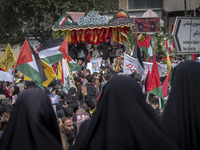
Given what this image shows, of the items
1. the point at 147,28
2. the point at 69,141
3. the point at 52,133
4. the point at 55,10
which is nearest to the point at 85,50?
the point at 147,28

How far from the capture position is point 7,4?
24609 mm

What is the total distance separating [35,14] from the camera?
81.4ft

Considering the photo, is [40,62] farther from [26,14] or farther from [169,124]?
[26,14]

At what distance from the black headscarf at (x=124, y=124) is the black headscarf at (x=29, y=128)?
46cm

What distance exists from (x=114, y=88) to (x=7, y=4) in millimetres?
23087

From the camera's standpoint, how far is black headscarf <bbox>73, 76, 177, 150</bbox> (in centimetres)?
273

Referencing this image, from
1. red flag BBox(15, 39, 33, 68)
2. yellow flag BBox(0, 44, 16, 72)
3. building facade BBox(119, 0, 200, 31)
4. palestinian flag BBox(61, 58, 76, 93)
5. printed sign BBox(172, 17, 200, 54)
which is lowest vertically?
palestinian flag BBox(61, 58, 76, 93)

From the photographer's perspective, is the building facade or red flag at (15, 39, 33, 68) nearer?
red flag at (15, 39, 33, 68)

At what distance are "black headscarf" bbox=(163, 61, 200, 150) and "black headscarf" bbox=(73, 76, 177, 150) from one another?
0.80 ft

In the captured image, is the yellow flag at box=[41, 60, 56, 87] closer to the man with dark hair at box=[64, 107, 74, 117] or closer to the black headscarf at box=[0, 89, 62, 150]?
the man with dark hair at box=[64, 107, 74, 117]

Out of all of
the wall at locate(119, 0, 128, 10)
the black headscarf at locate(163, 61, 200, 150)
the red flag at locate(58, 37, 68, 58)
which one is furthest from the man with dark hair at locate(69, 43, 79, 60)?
the black headscarf at locate(163, 61, 200, 150)

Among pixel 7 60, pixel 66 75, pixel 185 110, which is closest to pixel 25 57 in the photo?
pixel 66 75

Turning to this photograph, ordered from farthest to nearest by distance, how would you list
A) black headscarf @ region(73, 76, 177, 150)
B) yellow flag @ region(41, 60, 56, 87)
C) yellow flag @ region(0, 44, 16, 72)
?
yellow flag @ region(0, 44, 16, 72)
yellow flag @ region(41, 60, 56, 87)
black headscarf @ region(73, 76, 177, 150)

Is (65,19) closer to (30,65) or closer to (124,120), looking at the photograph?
(30,65)
